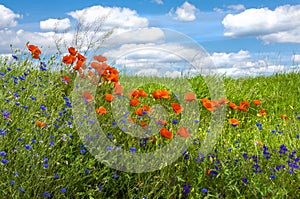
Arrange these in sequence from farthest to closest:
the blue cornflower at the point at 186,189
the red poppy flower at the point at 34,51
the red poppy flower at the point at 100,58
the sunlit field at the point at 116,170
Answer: the red poppy flower at the point at 34,51
the red poppy flower at the point at 100,58
the blue cornflower at the point at 186,189
the sunlit field at the point at 116,170

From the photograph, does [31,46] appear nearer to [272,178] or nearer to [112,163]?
[112,163]

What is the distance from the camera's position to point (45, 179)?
117 inches

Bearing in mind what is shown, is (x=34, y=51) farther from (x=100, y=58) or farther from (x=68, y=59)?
(x=100, y=58)

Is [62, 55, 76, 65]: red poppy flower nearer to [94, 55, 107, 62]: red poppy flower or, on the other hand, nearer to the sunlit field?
[94, 55, 107, 62]: red poppy flower

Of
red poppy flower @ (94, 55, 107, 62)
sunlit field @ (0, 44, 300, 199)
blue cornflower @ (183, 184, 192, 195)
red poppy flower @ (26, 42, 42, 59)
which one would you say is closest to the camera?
sunlit field @ (0, 44, 300, 199)

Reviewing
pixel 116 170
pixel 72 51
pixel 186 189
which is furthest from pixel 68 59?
pixel 186 189

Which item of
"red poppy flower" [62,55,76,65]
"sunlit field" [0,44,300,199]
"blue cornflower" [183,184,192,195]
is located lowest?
"blue cornflower" [183,184,192,195]

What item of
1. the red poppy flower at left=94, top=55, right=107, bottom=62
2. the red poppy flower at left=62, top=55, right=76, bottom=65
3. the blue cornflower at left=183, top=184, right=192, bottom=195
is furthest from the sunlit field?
the red poppy flower at left=62, top=55, right=76, bottom=65

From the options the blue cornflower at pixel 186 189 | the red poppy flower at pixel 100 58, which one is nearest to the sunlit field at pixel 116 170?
the blue cornflower at pixel 186 189

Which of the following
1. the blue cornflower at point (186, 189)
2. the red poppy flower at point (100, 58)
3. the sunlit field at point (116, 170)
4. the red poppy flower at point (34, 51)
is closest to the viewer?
the sunlit field at point (116, 170)

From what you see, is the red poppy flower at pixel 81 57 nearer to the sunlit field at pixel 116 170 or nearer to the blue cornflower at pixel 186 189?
the sunlit field at pixel 116 170

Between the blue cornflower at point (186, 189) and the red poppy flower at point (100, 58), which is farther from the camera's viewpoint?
the red poppy flower at point (100, 58)

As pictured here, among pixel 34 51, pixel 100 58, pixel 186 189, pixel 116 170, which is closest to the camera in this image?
pixel 186 189

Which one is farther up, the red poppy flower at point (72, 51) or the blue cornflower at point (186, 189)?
the red poppy flower at point (72, 51)
